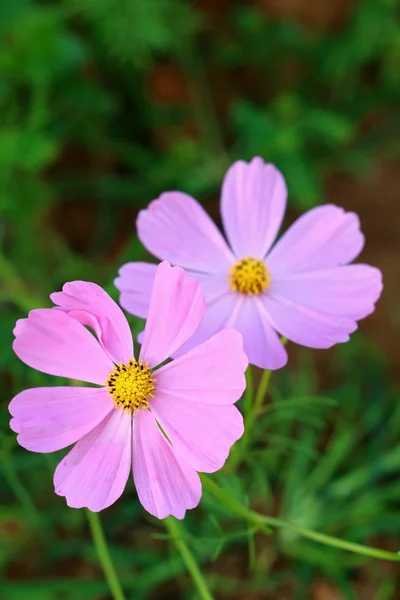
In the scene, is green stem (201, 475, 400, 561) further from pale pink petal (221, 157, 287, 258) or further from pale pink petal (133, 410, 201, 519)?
pale pink petal (221, 157, 287, 258)

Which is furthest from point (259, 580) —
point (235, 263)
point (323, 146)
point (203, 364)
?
point (323, 146)

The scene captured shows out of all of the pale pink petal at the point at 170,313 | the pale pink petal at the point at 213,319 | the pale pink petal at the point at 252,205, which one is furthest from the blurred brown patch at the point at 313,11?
the pale pink petal at the point at 170,313

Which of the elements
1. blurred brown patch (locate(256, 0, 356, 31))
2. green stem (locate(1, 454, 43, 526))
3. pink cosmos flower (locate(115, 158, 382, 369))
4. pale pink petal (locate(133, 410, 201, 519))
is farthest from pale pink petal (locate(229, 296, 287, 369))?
blurred brown patch (locate(256, 0, 356, 31))

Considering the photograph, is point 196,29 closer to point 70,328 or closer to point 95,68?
point 95,68

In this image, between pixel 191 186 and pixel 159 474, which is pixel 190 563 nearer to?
pixel 159 474

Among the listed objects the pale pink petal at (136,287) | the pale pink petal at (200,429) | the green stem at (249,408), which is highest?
the pale pink petal at (136,287)

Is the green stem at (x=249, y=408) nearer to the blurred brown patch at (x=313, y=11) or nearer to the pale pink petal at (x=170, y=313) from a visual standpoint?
the pale pink petal at (x=170, y=313)

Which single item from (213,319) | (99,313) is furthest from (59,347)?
(213,319)
